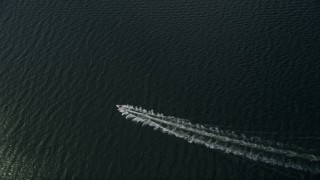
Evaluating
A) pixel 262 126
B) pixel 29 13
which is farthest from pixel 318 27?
pixel 29 13

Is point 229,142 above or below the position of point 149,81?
below

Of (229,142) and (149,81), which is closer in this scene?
(229,142)

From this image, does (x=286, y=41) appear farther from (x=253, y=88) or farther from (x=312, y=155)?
(x=312, y=155)

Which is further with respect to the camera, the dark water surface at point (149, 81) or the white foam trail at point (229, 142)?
the dark water surface at point (149, 81)

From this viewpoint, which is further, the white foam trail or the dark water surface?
the dark water surface
